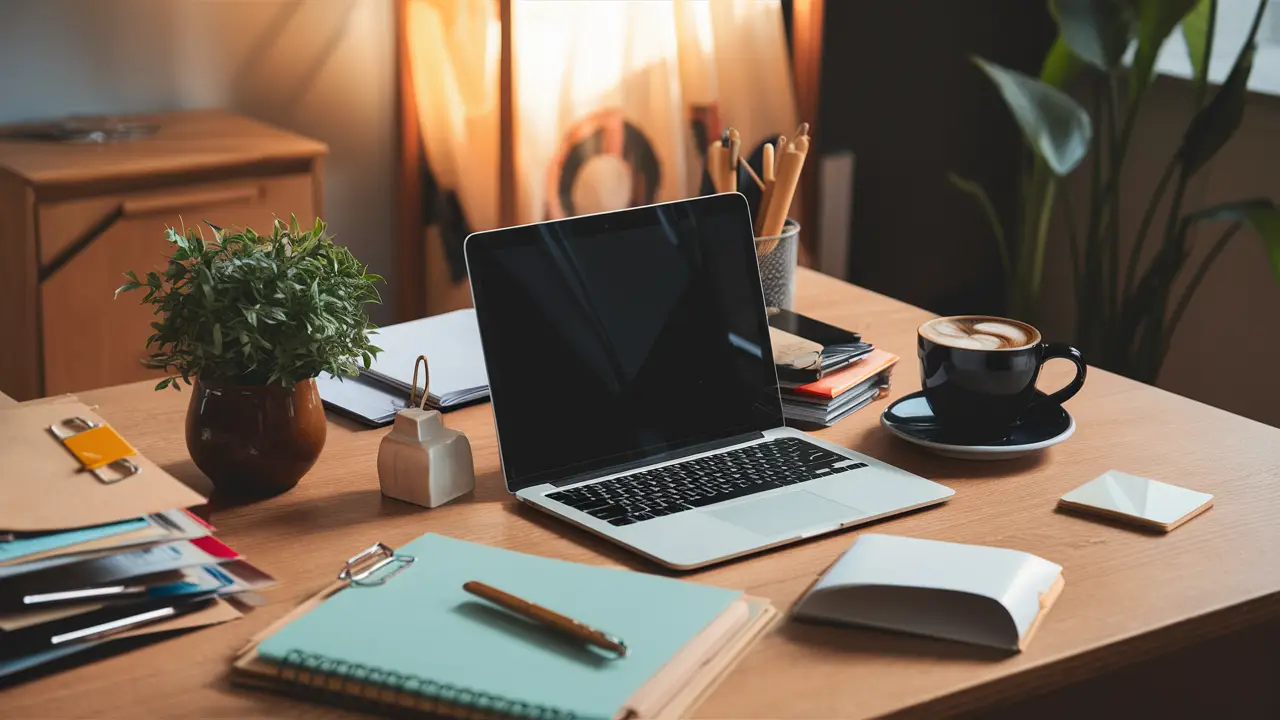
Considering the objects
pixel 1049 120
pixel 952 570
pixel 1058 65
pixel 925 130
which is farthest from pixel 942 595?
pixel 925 130

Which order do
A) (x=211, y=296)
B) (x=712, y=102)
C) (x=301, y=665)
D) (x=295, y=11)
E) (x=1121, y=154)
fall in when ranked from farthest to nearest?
(x=712, y=102) → (x=295, y=11) → (x=1121, y=154) → (x=211, y=296) → (x=301, y=665)

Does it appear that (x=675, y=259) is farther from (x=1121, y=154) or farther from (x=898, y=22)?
(x=898, y=22)

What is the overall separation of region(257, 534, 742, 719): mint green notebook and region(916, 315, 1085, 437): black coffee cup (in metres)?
0.41

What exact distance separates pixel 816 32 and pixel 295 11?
1260 mm

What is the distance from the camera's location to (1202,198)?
2.99 m

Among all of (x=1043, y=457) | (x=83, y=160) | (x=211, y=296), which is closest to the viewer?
(x=211, y=296)

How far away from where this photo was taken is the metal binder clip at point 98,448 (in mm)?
875

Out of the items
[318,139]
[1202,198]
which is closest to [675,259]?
[318,139]

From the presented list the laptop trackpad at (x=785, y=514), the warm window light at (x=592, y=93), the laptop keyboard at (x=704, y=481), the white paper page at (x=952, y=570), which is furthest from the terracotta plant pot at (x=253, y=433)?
the warm window light at (x=592, y=93)

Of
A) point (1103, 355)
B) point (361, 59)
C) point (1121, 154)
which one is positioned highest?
→ point (361, 59)

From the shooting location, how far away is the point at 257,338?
0.98 m

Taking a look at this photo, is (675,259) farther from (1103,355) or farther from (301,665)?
(1103,355)

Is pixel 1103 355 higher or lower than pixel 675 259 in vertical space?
lower

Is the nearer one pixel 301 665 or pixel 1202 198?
pixel 301 665
